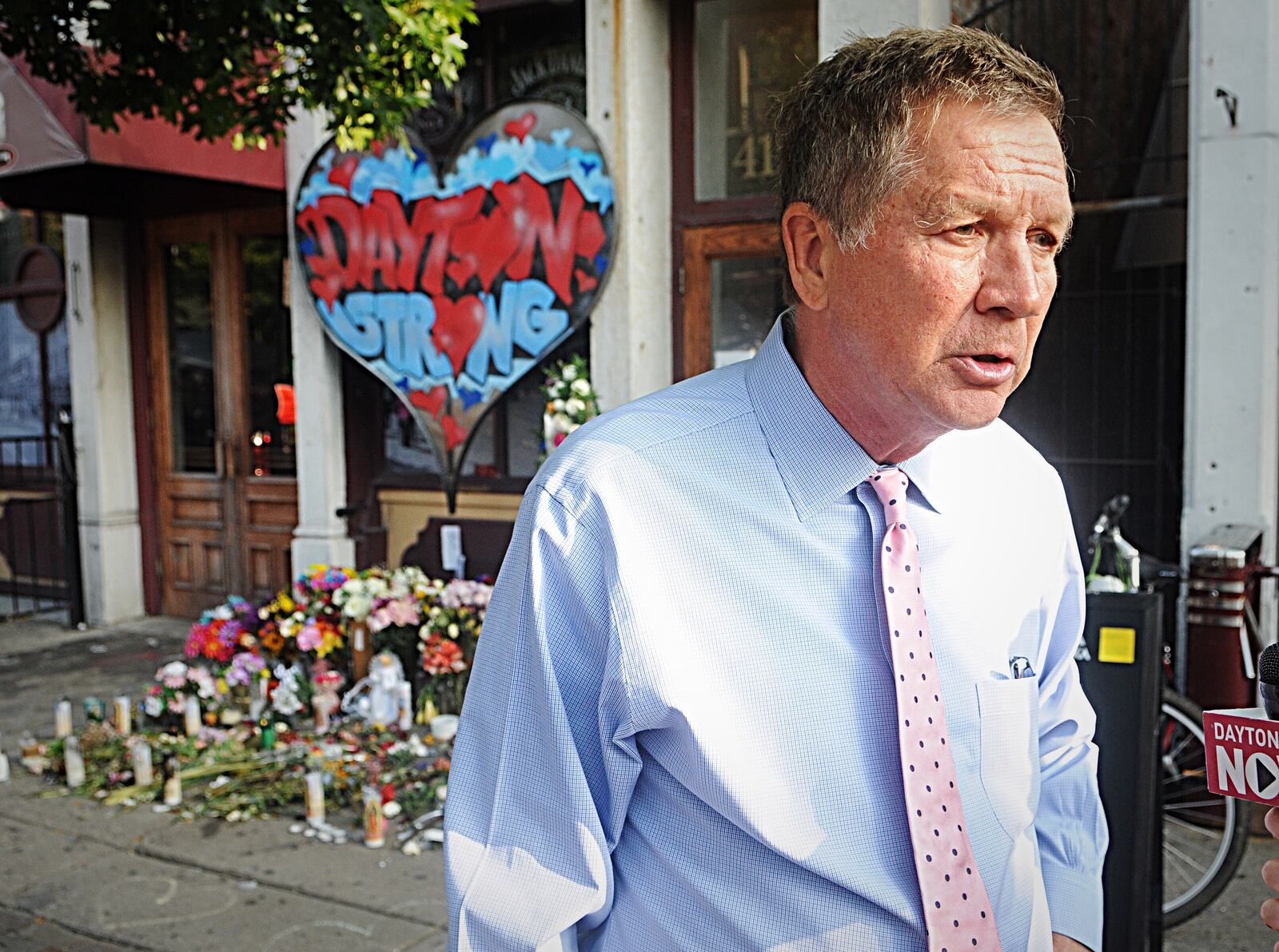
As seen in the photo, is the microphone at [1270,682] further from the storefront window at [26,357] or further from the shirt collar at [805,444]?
the storefront window at [26,357]

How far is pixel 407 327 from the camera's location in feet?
24.8

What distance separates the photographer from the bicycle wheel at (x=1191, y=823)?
4027 mm

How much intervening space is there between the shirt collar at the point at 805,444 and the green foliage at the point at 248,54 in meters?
2.94

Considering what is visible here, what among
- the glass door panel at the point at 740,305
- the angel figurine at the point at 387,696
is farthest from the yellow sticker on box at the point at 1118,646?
the angel figurine at the point at 387,696

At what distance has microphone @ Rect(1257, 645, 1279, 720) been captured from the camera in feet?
4.70

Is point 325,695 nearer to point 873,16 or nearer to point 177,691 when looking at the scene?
point 177,691

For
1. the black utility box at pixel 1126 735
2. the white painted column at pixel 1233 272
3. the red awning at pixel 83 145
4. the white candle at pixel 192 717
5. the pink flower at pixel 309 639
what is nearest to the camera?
the black utility box at pixel 1126 735

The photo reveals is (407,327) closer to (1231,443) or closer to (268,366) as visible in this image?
(268,366)

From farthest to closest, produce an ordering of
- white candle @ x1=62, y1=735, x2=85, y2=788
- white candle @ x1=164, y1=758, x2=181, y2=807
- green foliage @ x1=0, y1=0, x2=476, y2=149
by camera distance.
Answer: white candle @ x1=62, y1=735, x2=85, y2=788
white candle @ x1=164, y1=758, x2=181, y2=807
green foliage @ x1=0, y1=0, x2=476, y2=149

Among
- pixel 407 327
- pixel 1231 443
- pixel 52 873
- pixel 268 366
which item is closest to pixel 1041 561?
pixel 1231 443

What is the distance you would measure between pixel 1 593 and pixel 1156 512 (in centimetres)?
951

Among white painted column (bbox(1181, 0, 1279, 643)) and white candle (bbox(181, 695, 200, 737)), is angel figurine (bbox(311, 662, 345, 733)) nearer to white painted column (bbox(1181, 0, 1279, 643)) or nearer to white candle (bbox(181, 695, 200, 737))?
white candle (bbox(181, 695, 200, 737))

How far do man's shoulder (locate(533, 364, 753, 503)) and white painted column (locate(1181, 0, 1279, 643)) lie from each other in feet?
12.6

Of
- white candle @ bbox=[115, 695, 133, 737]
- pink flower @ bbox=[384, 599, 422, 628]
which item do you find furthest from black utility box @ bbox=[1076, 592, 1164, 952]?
white candle @ bbox=[115, 695, 133, 737]
